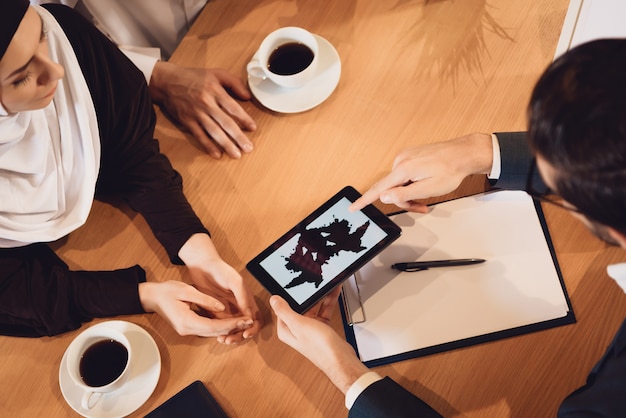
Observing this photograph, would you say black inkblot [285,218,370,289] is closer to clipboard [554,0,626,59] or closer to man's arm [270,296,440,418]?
man's arm [270,296,440,418]

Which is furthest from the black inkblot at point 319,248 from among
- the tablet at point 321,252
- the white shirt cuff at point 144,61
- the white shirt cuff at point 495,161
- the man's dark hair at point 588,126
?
the white shirt cuff at point 144,61

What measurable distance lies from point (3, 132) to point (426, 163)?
748 millimetres

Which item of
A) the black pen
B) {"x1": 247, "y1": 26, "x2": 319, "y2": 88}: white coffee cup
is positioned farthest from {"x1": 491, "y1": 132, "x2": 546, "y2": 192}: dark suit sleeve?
{"x1": 247, "y1": 26, "x2": 319, "y2": 88}: white coffee cup

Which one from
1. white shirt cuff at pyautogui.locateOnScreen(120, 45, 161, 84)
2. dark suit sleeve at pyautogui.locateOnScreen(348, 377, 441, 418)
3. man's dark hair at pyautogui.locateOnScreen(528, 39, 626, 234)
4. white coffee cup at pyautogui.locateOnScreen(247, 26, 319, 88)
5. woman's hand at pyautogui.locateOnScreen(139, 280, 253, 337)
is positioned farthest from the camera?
white shirt cuff at pyautogui.locateOnScreen(120, 45, 161, 84)

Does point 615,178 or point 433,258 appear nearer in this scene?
point 615,178

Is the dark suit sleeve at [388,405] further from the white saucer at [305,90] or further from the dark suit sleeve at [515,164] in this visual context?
the white saucer at [305,90]

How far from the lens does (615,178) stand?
1.96 feet

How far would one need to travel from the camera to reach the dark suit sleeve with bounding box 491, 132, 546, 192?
3.39 ft

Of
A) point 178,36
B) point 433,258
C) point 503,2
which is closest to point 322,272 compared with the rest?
point 433,258

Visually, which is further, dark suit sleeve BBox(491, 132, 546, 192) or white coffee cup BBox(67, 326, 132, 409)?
dark suit sleeve BBox(491, 132, 546, 192)

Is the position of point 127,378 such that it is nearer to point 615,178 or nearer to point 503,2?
point 615,178

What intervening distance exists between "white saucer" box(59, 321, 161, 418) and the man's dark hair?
746mm

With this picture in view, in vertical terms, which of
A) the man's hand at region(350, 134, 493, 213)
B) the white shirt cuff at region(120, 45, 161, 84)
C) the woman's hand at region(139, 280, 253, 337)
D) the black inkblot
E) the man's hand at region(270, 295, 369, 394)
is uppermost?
the man's hand at region(350, 134, 493, 213)

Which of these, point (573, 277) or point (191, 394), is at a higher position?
point (573, 277)
